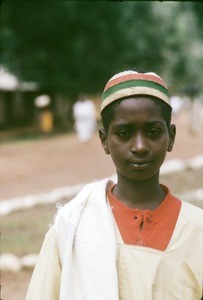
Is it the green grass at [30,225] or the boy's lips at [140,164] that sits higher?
the green grass at [30,225]

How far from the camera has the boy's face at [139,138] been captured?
201 cm

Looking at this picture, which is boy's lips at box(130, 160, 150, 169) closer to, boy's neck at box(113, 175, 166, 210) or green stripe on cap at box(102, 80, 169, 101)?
boy's neck at box(113, 175, 166, 210)

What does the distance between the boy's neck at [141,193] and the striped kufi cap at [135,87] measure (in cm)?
32

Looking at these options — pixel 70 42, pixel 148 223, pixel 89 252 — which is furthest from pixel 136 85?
pixel 70 42

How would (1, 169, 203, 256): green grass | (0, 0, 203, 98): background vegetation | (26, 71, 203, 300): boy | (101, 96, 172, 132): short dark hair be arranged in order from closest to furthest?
(26, 71, 203, 300): boy < (101, 96, 172, 132): short dark hair < (1, 169, 203, 256): green grass < (0, 0, 203, 98): background vegetation

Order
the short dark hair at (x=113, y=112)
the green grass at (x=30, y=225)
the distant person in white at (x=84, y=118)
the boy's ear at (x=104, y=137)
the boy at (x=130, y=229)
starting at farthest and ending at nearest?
1. the distant person in white at (x=84, y=118)
2. the green grass at (x=30, y=225)
3. the boy's ear at (x=104, y=137)
4. the short dark hair at (x=113, y=112)
5. the boy at (x=130, y=229)

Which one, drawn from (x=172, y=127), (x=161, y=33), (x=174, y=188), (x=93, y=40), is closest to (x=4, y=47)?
(x=93, y=40)

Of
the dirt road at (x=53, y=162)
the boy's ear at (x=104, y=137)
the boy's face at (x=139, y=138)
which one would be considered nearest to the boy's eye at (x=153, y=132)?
the boy's face at (x=139, y=138)

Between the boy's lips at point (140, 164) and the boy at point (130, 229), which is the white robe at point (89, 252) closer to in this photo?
the boy at point (130, 229)

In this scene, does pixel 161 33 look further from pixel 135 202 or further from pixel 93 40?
pixel 135 202

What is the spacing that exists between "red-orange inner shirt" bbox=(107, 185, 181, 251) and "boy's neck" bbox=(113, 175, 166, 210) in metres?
0.03

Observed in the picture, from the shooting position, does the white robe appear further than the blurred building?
No

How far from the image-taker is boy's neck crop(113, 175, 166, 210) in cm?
211

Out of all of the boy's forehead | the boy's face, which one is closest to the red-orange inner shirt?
the boy's face
